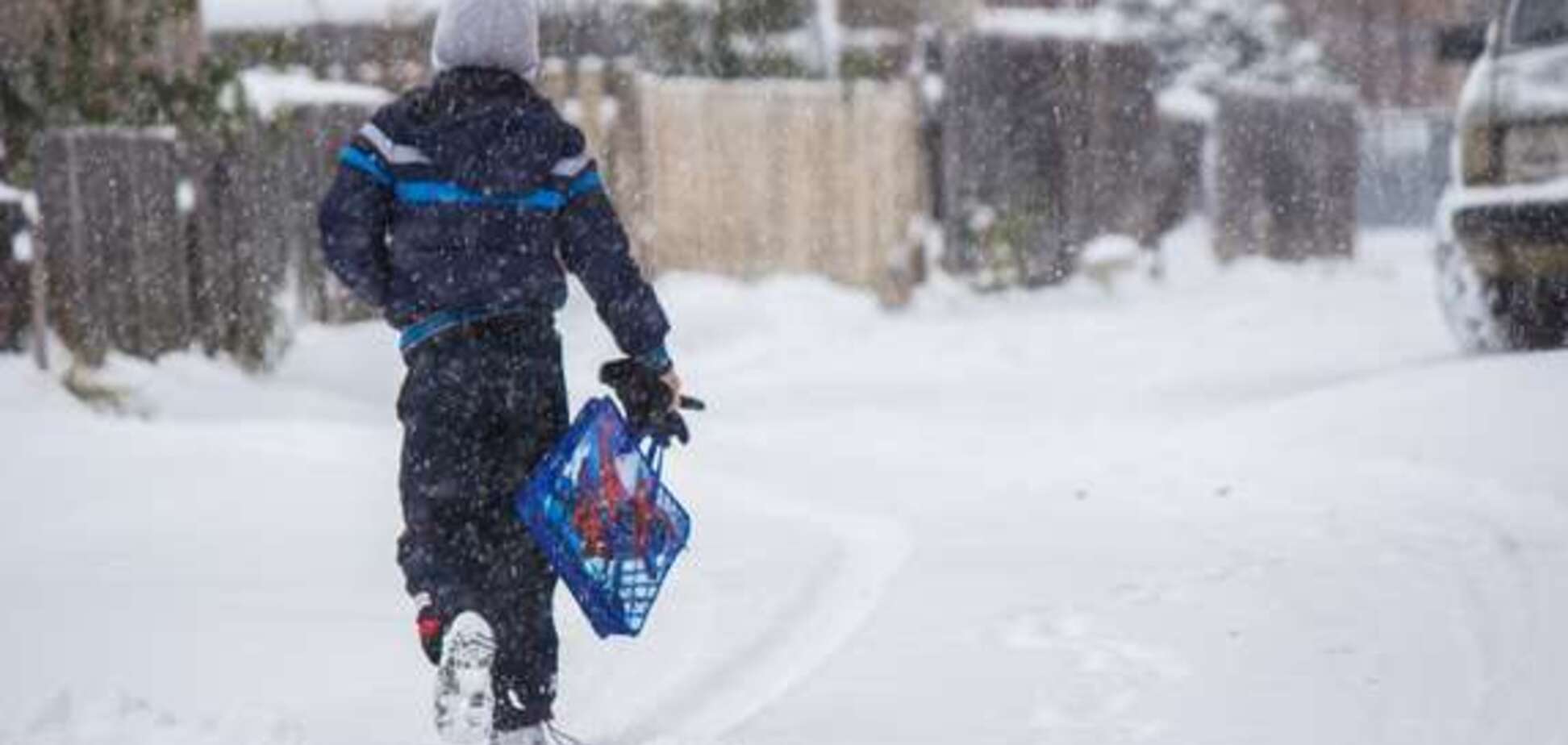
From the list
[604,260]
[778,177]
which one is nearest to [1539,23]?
[604,260]

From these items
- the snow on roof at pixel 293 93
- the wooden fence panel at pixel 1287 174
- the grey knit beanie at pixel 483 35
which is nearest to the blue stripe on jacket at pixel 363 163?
the grey knit beanie at pixel 483 35

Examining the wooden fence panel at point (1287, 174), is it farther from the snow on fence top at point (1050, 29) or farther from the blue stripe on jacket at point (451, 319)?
the blue stripe on jacket at point (451, 319)

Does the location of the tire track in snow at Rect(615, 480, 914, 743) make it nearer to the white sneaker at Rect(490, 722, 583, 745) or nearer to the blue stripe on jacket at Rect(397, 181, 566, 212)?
the white sneaker at Rect(490, 722, 583, 745)

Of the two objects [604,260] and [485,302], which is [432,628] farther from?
[604,260]

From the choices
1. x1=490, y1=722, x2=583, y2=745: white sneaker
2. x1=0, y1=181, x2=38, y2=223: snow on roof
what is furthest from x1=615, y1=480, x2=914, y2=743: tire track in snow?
x1=0, y1=181, x2=38, y2=223: snow on roof

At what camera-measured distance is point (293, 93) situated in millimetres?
14008

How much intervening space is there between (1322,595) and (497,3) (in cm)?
286

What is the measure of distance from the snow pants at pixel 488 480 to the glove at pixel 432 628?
0.02 m

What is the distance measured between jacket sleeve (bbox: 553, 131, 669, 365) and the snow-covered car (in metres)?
5.73

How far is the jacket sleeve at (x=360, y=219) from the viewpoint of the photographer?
13.2 feet

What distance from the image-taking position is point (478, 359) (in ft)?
13.3

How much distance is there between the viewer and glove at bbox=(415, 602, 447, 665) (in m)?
4.07

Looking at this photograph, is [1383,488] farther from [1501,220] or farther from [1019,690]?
Answer: [1019,690]

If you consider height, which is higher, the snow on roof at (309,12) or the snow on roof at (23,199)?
the snow on roof at (309,12)
